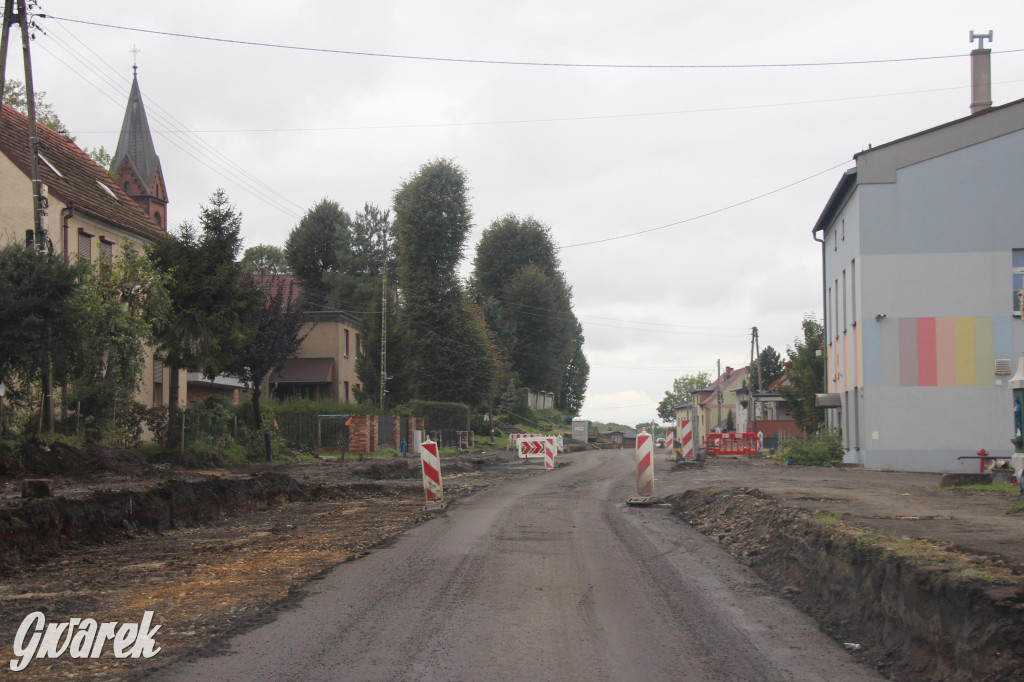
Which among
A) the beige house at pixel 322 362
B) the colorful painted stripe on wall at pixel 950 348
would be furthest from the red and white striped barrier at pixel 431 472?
the beige house at pixel 322 362

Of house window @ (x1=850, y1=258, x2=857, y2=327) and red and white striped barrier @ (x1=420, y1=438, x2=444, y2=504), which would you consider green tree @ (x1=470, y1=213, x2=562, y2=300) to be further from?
red and white striped barrier @ (x1=420, y1=438, x2=444, y2=504)

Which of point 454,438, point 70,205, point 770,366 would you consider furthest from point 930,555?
point 770,366

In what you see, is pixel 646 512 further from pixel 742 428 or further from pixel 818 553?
pixel 742 428

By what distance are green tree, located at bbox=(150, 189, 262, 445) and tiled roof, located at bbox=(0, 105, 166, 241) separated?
2586mm

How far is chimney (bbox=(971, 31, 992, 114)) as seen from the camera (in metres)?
32.8

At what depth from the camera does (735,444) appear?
37688 millimetres

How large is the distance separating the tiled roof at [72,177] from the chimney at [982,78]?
2892 cm

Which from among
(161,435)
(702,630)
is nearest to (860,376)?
(161,435)

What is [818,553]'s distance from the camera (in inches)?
323

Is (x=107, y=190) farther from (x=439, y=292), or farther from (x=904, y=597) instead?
(x=904, y=597)

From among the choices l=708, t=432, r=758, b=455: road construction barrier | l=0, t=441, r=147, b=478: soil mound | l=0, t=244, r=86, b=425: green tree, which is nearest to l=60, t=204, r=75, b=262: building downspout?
l=0, t=441, r=147, b=478: soil mound

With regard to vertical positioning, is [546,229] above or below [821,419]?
above

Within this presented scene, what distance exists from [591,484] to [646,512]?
8.07 m

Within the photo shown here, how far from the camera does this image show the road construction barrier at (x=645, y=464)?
17.2 metres
